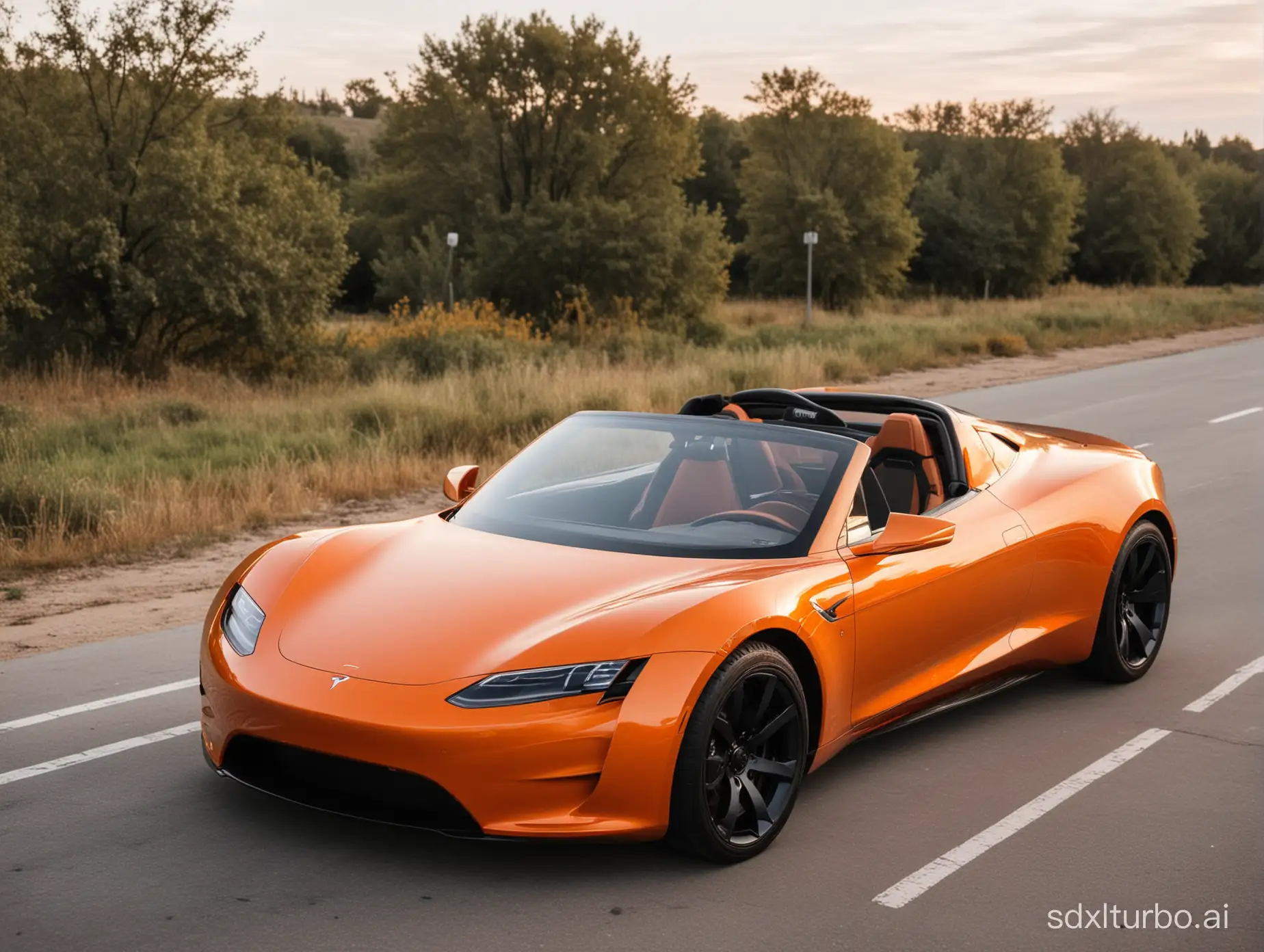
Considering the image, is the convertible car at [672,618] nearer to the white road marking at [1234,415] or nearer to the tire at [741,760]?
the tire at [741,760]

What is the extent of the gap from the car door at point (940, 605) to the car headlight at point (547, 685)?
110 cm

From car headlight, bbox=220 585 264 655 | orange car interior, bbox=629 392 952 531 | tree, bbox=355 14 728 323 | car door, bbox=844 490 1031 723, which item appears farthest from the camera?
tree, bbox=355 14 728 323

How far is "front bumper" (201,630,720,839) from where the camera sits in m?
4.00

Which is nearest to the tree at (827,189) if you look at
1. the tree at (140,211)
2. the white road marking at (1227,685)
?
the tree at (140,211)

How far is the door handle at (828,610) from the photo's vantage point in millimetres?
4730

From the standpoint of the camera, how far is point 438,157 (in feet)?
141

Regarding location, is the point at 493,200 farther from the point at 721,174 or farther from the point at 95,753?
the point at 721,174

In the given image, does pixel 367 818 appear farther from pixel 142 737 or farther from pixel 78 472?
pixel 78 472

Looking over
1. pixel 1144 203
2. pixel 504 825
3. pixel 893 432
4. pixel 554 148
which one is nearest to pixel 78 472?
pixel 893 432

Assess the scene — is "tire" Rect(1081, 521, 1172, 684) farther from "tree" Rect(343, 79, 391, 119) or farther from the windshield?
"tree" Rect(343, 79, 391, 119)

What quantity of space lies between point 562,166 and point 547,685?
3813cm

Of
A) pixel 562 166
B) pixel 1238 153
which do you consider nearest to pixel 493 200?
pixel 562 166

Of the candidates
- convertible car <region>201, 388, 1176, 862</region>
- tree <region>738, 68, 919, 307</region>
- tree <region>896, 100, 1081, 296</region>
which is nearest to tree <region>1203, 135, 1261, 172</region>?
tree <region>896, 100, 1081, 296</region>

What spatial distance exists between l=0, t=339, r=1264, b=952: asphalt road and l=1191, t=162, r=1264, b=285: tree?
8964cm
